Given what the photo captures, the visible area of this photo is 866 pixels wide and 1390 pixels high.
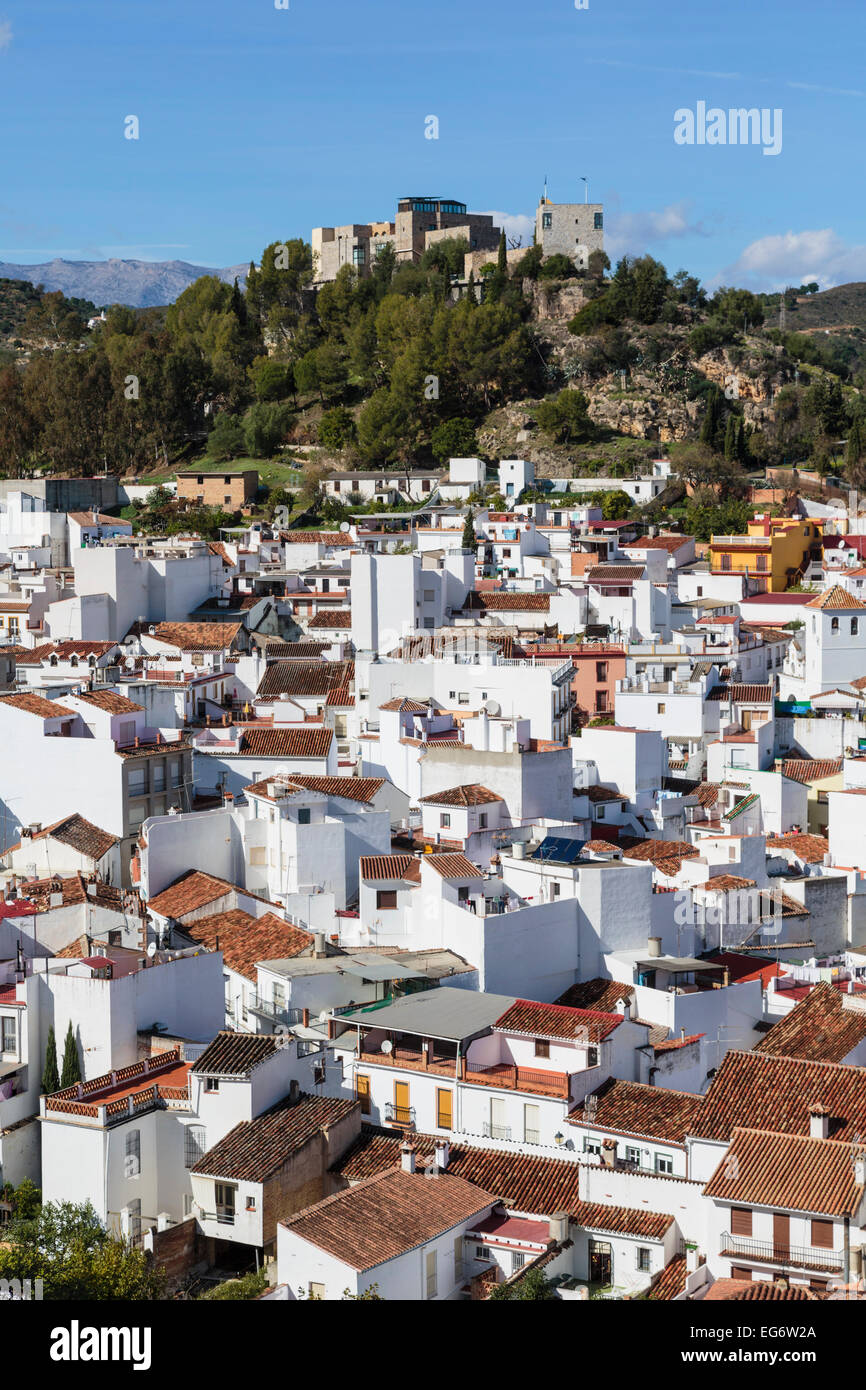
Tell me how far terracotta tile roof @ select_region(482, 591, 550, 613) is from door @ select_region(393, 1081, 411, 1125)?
1616 centimetres

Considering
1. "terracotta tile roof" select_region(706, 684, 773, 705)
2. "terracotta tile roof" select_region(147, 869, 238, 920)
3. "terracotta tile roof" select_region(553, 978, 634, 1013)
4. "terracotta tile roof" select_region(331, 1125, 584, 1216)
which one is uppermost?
"terracotta tile roof" select_region(706, 684, 773, 705)

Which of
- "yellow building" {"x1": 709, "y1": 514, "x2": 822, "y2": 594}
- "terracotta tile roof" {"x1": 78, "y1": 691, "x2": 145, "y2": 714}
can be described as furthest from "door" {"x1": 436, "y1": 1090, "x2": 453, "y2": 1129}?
"yellow building" {"x1": 709, "y1": 514, "x2": 822, "y2": 594}

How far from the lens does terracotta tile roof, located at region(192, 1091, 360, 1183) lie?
34.8ft

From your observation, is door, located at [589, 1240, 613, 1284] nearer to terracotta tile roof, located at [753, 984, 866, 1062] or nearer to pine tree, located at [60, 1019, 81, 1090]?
terracotta tile roof, located at [753, 984, 866, 1062]

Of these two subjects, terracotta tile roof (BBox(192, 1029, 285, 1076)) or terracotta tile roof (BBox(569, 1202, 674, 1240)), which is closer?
terracotta tile roof (BBox(569, 1202, 674, 1240))

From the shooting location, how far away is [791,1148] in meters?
10.1

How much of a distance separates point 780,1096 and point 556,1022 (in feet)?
6.15

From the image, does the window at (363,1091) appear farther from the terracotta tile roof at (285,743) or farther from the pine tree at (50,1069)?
the terracotta tile roof at (285,743)

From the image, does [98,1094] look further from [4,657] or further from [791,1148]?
[4,657]

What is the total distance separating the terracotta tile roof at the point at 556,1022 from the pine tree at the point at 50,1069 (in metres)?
3.12

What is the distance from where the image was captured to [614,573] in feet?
96.2

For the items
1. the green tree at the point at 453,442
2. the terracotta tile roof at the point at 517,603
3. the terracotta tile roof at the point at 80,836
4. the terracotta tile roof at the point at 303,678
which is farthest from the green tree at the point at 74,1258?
the green tree at the point at 453,442
